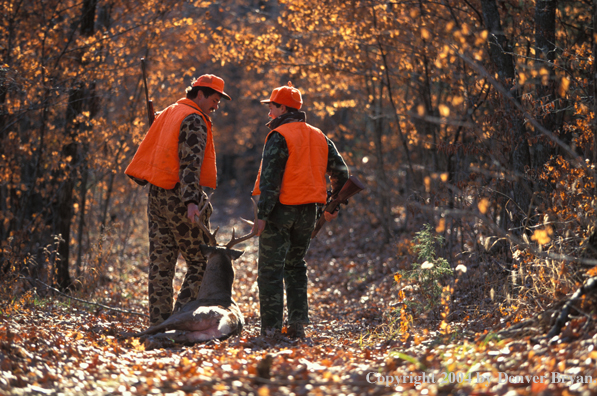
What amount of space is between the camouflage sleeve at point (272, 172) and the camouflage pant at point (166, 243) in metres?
0.84

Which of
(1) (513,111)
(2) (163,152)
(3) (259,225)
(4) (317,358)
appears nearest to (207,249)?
(3) (259,225)

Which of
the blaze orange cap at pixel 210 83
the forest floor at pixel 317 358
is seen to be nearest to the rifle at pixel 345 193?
the forest floor at pixel 317 358

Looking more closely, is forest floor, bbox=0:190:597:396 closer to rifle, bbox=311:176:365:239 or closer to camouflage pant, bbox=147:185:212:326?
camouflage pant, bbox=147:185:212:326

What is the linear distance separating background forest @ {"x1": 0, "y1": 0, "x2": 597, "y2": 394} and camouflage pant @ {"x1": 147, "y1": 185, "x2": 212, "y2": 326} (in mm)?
2048

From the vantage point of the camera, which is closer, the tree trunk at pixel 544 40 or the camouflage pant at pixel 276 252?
the camouflage pant at pixel 276 252

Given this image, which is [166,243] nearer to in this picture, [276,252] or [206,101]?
[276,252]

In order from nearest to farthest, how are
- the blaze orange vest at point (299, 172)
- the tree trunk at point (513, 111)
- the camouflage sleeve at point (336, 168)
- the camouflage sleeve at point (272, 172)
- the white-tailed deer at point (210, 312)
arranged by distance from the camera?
the white-tailed deer at point (210, 312), the camouflage sleeve at point (272, 172), the blaze orange vest at point (299, 172), the camouflage sleeve at point (336, 168), the tree trunk at point (513, 111)

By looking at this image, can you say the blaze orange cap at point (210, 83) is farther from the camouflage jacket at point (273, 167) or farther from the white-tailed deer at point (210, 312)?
the white-tailed deer at point (210, 312)

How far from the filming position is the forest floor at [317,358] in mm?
3434

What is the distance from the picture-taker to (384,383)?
3539 millimetres

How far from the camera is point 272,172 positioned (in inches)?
223

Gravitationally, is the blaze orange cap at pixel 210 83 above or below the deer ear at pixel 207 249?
above

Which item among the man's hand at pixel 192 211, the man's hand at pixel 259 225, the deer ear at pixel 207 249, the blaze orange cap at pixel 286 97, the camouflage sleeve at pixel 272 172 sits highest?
the blaze orange cap at pixel 286 97

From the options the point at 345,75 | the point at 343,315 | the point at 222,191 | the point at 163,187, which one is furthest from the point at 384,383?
the point at 222,191
